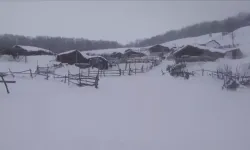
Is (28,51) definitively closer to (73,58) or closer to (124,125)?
(73,58)

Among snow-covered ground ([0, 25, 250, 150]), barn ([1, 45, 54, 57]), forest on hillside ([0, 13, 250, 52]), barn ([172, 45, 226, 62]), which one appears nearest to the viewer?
snow-covered ground ([0, 25, 250, 150])

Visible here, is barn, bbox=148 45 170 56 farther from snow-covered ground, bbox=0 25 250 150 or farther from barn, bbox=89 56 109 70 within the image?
snow-covered ground, bbox=0 25 250 150

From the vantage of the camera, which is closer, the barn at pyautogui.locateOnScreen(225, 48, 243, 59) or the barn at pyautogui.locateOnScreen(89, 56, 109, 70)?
the barn at pyautogui.locateOnScreen(225, 48, 243, 59)

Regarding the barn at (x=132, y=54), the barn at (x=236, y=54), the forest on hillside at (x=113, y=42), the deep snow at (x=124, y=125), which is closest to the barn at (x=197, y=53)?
the forest on hillside at (x=113, y=42)

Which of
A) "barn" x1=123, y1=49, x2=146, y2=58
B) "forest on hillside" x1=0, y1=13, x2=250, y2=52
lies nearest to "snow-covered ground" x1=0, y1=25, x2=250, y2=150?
"forest on hillside" x1=0, y1=13, x2=250, y2=52

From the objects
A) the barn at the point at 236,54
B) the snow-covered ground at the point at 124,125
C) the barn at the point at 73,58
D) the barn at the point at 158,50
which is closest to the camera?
the snow-covered ground at the point at 124,125

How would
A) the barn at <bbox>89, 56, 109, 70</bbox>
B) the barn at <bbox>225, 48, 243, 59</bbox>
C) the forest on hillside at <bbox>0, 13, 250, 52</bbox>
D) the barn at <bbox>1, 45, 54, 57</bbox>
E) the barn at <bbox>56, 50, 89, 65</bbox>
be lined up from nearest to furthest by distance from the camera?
the forest on hillside at <bbox>0, 13, 250, 52</bbox> < the barn at <bbox>225, 48, 243, 59</bbox> < the barn at <bbox>56, 50, 89, 65</bbox> < the barn at <bbox>89, 56, 109, 70</bbox> < the barn at <bbox>1, 45, 54, 57</bbox>

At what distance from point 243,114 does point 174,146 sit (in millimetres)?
3467

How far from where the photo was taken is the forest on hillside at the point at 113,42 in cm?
1009

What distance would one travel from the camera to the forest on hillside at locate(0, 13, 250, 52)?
1009 centimetres

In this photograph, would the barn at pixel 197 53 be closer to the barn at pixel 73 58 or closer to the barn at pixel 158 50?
the barn at pixel 73 58

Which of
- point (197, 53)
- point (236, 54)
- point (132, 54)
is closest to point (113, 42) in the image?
point (132, 54)

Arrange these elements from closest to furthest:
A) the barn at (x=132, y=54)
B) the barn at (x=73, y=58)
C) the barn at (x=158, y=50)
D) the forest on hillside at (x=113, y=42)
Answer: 1. the forest on hillside at (x=113, y=42)
2. the barn at (x=73, y=58)
3. the barn at (x=132, y=54)
4. the barn at (x=158, y=50)

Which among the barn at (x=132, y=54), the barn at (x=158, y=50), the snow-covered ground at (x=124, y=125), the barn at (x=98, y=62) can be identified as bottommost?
the snow-covered ground at (x=124, y=125)
